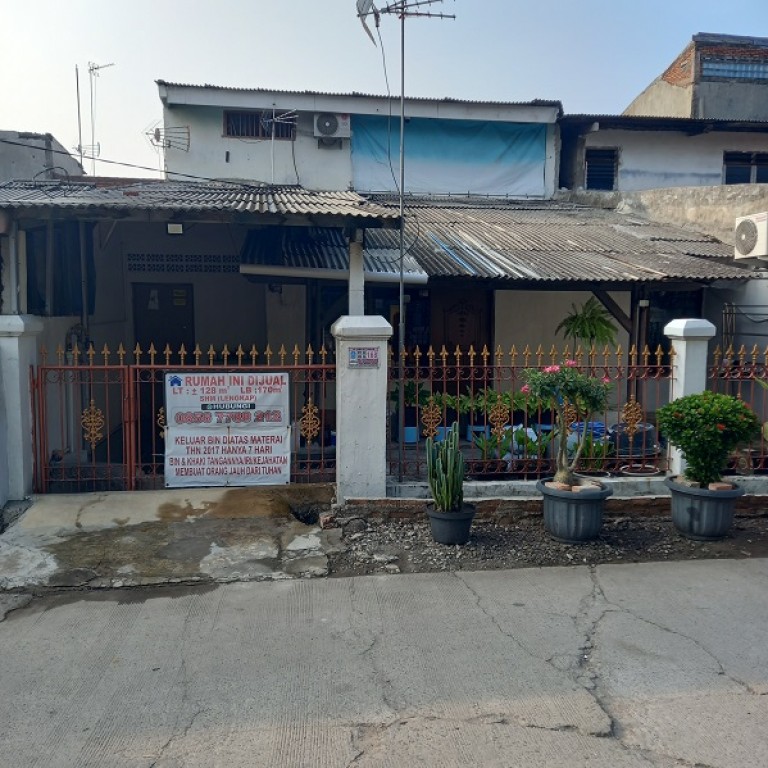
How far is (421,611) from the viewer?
4.73m

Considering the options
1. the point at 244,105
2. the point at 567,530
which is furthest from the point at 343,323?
the point at 244,105

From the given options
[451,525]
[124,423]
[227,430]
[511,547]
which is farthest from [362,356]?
[124,423]

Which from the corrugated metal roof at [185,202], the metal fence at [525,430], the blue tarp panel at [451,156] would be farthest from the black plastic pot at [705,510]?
the blue tarp panel at [451,156]

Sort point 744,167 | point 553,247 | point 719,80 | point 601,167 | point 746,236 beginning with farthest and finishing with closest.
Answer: point 719,80
point 744,167
point 601,167
point 553,247
point 746,236

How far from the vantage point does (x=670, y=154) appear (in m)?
15.6

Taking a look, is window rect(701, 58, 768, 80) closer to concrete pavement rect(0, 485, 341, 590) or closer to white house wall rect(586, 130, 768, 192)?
white house wall rect(586, 130, 768, 192)

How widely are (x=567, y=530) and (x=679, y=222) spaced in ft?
29.3

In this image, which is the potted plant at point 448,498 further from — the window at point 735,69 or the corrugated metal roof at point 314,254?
the window at point 735,69

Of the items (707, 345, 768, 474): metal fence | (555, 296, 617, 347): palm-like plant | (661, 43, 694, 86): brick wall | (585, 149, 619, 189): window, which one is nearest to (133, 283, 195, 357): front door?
(555, 296, 617, 347): palm-like plant

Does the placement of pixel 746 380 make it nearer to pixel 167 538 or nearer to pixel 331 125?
pixel 167 538

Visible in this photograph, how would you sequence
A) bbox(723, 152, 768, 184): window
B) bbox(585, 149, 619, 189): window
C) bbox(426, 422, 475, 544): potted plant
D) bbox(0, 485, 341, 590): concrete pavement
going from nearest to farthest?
bbox(0, 485, 341, 590): concrete pavement, bbox(426, 422, 475, 544): potted plant, bbox(585, 149, 619, 189): window, bbox(723, 152, 768, 184): window

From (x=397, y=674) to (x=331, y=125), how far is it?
525 inches

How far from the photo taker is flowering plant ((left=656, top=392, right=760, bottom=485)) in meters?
5.90

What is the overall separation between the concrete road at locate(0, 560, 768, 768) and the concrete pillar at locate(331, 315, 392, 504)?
1.24 m
